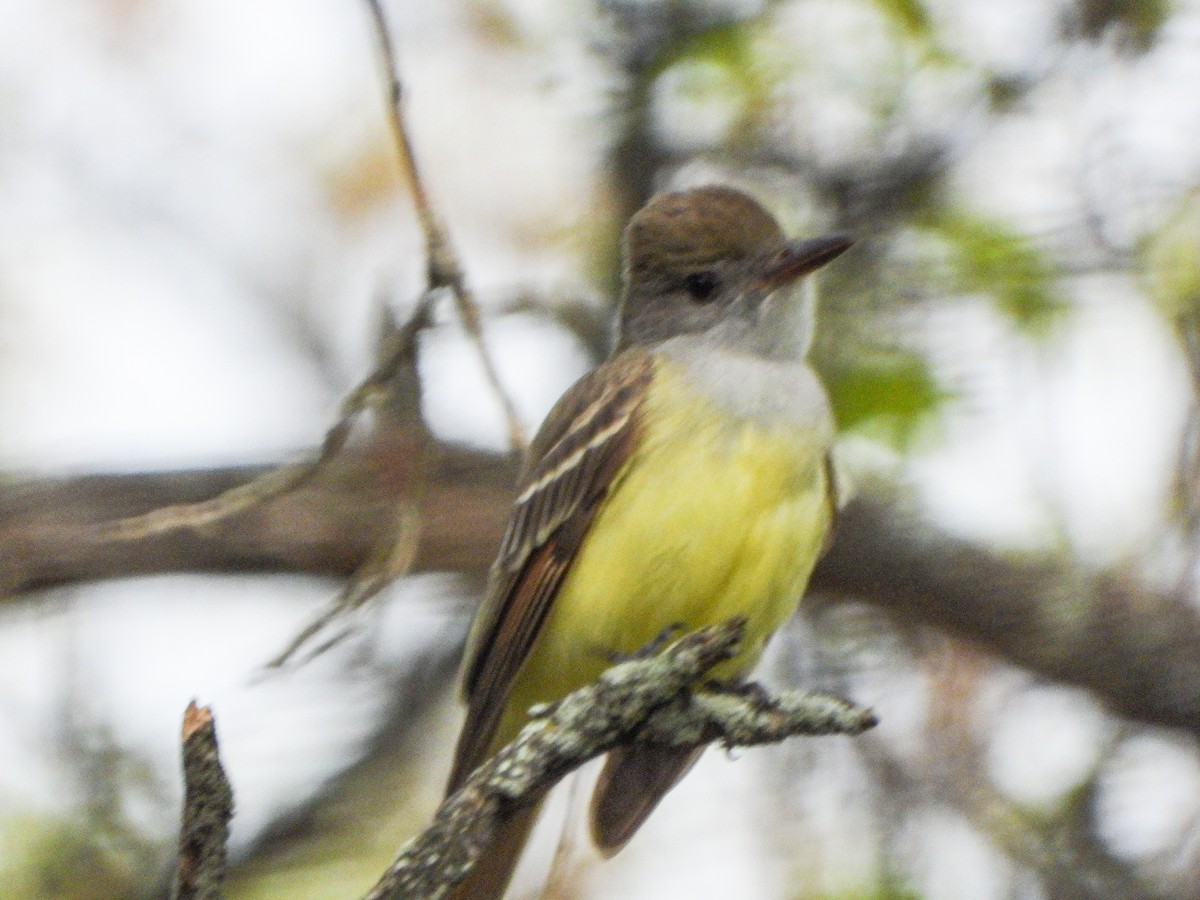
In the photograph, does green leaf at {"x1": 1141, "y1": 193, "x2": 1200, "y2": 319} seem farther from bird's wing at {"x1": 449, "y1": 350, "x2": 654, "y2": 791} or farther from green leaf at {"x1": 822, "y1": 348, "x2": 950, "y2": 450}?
bird's wing at {"x1": 449, "y1": 350, "x2": 654, "y2": 791}

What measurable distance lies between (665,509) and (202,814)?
145 centimetres

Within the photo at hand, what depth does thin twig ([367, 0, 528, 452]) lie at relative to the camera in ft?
11.5

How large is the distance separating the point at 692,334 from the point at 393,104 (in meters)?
0.97

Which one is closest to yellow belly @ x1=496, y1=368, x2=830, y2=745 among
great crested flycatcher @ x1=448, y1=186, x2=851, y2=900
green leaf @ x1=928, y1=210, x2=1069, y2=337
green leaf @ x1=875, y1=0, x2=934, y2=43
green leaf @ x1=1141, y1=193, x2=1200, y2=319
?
great crested flycatcher @ x1=448, y1=186, x2=851, y2=900

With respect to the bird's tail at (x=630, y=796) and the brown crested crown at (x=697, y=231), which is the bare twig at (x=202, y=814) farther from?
the brown crested crown at (x=697, y=231)

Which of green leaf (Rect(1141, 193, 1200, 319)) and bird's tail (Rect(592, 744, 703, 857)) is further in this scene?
green leaf (Rect(1141, 193, 1200, 319))

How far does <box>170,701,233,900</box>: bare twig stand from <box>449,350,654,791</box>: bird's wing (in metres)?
1.36

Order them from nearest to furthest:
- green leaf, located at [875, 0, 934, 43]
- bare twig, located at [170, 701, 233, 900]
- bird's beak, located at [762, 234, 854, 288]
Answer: bare twig, located at [170, 701, 233, 900], bird's beak, located at [762, 234, 854, 288], green leaf, located at [875, 0, 934, 43]

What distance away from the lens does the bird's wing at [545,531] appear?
3670 millimetres

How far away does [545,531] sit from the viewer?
147 inches

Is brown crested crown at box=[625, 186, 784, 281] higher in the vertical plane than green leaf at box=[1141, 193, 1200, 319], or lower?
higher

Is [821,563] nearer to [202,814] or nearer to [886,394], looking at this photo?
[886,394]

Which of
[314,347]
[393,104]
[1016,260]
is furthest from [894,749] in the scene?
[314,347]

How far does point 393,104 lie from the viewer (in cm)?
351
